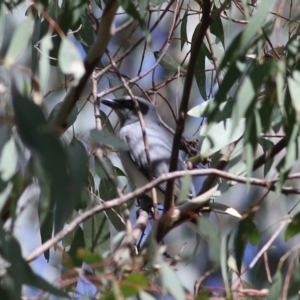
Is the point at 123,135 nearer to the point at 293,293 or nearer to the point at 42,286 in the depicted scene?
the point at 293,293

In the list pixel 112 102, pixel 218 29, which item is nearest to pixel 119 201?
pixel 218 29

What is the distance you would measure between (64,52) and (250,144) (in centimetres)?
55

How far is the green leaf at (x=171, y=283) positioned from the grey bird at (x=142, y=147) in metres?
1.67

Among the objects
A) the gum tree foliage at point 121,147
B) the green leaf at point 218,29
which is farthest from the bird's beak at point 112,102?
the gum tree foliage at point 121,147

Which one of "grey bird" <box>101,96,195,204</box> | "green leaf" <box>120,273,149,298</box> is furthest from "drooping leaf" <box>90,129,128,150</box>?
"grey bird" <box>101,96,195,204</box>

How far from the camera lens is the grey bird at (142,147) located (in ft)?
11.9

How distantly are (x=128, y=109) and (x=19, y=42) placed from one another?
86.5 inches

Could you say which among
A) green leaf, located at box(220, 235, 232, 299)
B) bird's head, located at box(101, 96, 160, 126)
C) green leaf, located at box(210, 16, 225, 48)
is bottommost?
bird's head, located at box(101, 96, 160, 126)

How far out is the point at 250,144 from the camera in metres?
1.90

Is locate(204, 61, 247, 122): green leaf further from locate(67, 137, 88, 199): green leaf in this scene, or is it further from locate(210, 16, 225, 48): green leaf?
locate(210, 16, 225, 48): green leaf

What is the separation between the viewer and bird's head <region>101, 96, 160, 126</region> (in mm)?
3968

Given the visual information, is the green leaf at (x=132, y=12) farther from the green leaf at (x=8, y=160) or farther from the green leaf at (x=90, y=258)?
the green leaf at (x=90, y=258)

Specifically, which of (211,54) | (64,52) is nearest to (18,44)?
(64,52)

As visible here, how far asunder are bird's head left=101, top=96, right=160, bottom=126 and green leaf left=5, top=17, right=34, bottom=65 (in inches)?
76.7
